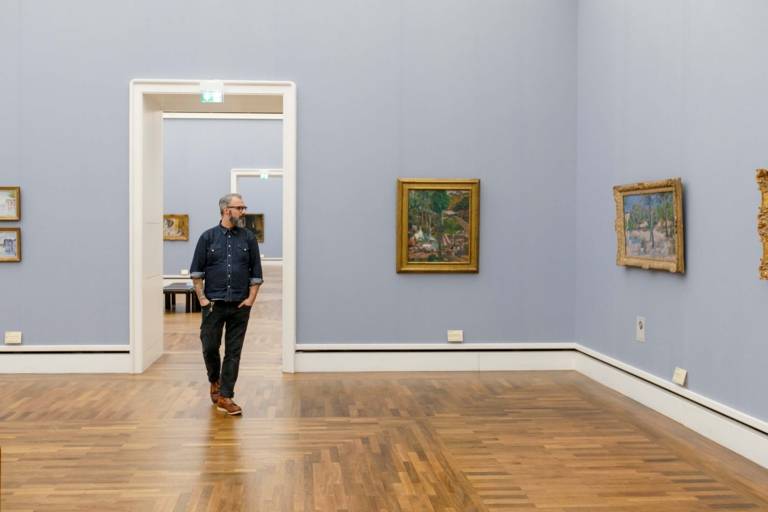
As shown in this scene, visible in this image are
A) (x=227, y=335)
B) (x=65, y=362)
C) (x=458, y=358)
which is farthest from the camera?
(x=458, y=358)

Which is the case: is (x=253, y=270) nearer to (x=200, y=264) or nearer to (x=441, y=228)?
(x=200, y=264)

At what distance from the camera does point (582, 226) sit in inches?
411

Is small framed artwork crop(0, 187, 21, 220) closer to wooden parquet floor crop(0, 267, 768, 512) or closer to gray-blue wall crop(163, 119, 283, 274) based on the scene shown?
wooden parquet floor crop(0, 267, 768, 512)

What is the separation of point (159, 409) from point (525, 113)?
5.88 meters

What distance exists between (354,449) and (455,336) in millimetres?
3930

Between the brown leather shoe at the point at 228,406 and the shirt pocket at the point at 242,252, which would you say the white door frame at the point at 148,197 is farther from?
the brown leather shoe at the point at 228,406

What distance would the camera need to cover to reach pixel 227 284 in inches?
316

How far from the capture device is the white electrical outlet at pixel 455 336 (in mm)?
10453

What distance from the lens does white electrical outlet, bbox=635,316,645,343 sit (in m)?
8.63

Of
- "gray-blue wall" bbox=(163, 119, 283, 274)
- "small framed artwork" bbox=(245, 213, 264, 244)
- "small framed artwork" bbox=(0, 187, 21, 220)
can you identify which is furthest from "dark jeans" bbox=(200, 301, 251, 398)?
"small framed artwork" bbox=(245, 213, 264, 244)

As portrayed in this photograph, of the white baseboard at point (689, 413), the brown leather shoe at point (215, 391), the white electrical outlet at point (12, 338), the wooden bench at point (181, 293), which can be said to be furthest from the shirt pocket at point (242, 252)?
the wooden bench at point (181, 293)

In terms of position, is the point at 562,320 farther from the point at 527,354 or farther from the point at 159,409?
the point at 159,409

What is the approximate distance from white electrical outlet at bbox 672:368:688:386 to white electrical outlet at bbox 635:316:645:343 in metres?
0.82

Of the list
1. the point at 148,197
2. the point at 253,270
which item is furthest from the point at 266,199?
the point at 253,270
